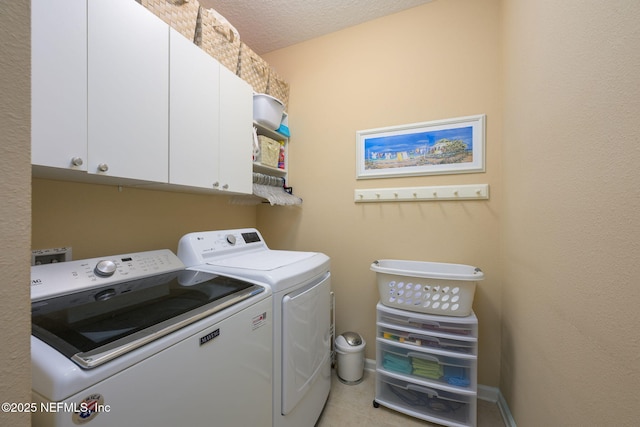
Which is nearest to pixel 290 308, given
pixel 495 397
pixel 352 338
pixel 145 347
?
pixel 145 347

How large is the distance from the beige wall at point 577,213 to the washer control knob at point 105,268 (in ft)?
5.72

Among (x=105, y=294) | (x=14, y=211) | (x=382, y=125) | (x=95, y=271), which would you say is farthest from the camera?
(x=382, y=125)

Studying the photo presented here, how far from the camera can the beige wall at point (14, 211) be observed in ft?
1.08

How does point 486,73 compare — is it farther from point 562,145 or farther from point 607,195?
point 607,195

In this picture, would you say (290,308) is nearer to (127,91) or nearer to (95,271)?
(95,271)

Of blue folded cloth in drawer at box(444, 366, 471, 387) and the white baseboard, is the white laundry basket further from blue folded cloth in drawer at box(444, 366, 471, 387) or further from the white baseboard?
the white baseboard

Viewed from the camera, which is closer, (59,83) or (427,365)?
(59,83)

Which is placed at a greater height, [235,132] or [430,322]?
[235,132]

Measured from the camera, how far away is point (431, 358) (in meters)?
1.47

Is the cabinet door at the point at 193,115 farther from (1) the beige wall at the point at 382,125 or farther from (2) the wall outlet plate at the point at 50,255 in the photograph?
(1) the beige wall at the point at 382,125

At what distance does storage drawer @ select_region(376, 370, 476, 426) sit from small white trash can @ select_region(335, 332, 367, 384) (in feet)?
0.81

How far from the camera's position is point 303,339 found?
1252 mm

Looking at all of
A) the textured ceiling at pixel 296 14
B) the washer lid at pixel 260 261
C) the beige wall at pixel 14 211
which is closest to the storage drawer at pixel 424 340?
the washer lid at pixel 260 261

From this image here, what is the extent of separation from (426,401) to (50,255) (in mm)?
2161
